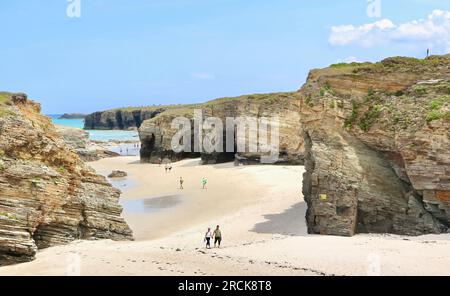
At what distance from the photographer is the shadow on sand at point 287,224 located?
26047 mm

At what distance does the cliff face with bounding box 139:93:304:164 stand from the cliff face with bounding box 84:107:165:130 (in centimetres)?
7904

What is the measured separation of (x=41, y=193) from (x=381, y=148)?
16.5 meters

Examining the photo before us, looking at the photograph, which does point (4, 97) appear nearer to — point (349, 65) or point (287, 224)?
point (287, 224)

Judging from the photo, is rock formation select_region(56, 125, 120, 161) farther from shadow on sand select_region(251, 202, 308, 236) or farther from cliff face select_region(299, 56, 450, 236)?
cliff face select_region(299, 56, 450, 236)

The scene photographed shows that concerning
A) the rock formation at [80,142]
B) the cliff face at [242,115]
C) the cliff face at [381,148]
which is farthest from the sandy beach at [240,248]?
the rock formation at [80,142]

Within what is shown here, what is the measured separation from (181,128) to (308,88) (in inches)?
1610

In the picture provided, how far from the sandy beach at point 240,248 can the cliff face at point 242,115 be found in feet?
53.7

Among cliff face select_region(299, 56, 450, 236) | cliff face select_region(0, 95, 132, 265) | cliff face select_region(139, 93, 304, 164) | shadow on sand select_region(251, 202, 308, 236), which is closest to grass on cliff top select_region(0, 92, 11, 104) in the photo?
cliff face select_region(0, 95, 132, 265)

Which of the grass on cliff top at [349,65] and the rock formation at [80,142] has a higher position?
the grass on cliff top at [349,65]

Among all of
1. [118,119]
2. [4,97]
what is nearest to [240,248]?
[4,97]

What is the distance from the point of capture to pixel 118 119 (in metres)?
172

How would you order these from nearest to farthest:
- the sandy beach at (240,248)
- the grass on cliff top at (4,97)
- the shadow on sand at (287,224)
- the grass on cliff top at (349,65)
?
the sandy beach at (240,248) < the grass on cliff top at (4,97) < the shadow on sand at (287,224) < the grass on cliff top at (349,65)

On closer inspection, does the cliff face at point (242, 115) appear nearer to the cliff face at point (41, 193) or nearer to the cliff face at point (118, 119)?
the cliff face at point (41, 193)

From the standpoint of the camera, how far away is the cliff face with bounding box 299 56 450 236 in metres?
23.0
